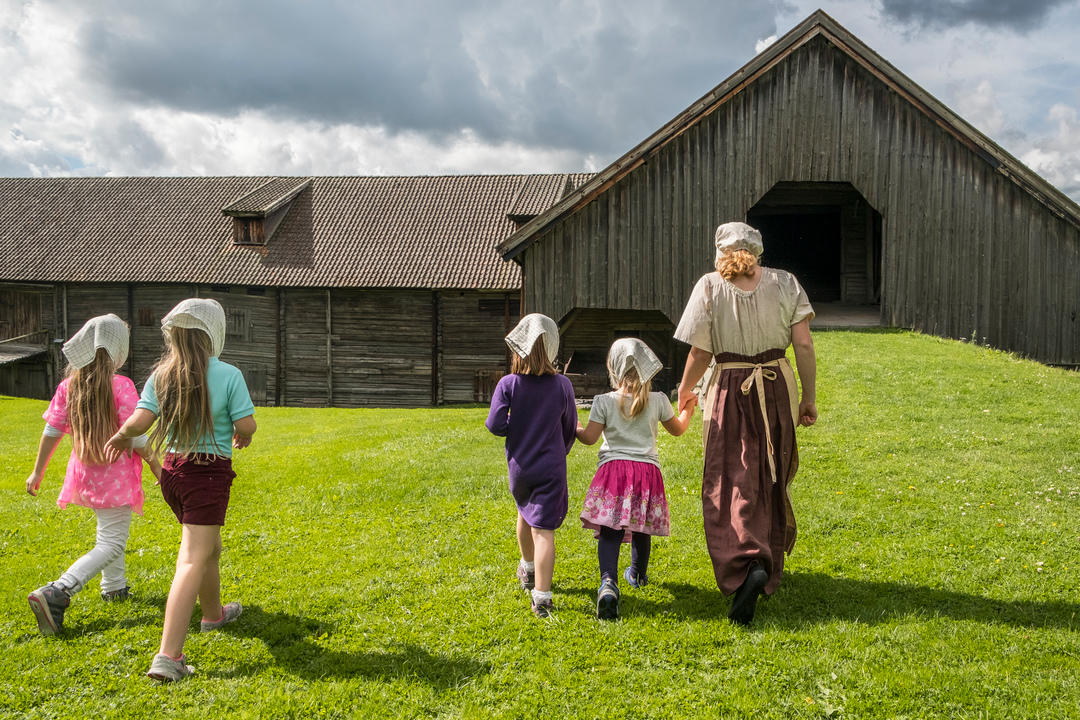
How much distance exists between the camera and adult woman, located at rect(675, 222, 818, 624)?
13.8 feet

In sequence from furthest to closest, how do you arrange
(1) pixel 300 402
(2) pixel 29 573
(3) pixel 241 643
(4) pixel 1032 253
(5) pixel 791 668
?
(1) pixel 300 402 → (4) pixel 1032 253 → (2) pixel 29 573 → (3) pixel 241 643 → (5) pixel 791 668

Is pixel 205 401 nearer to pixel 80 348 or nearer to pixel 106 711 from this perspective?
pixel 80 348

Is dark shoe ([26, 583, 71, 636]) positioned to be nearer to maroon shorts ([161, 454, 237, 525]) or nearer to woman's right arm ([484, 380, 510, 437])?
maroon shorts ([161, 454, 237, 525])

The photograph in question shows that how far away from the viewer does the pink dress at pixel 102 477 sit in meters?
4.48

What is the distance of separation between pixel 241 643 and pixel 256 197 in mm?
24677

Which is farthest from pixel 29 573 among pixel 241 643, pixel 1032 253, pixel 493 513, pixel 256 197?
pixel 256 197

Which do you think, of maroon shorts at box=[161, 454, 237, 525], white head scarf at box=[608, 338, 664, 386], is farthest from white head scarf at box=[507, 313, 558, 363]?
maroon shorts at box=[161, 454, 237, 525]

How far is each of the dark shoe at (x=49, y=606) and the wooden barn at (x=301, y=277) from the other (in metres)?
18.2

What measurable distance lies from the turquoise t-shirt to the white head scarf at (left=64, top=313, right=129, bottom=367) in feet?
2.65

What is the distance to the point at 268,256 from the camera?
24.4 meters

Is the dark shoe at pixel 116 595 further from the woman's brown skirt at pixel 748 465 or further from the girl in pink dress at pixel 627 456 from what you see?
the woman's brown skirt at pixel 748 465

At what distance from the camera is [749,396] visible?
4273mm

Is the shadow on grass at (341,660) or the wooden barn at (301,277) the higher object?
the wooden barn at (301,277)

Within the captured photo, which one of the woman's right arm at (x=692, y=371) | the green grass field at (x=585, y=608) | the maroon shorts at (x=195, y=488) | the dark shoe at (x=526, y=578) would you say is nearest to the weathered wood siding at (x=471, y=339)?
the green grass field at (x=585, y=608)
